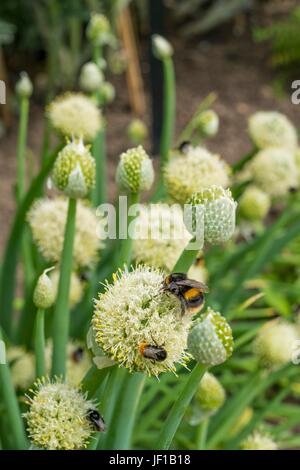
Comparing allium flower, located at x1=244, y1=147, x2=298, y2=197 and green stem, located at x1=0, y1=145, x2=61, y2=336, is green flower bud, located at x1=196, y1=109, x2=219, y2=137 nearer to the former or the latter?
allium flower, located at x1=244, y1=147, x2=298, y2=197

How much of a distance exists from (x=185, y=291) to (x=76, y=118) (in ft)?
2.58

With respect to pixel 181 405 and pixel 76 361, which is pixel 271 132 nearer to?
pixel 76 361

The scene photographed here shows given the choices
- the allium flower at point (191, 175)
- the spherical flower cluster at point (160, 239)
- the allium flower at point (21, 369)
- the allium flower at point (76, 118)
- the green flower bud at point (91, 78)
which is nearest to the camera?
the spherical flower cluster at point (160, 239)

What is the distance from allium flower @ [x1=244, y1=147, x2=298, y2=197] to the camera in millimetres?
1540

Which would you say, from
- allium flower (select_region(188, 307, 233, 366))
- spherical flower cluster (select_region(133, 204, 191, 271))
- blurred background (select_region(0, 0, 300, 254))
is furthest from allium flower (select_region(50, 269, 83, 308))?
blurred background (select_region(0, 0, 300, 254))

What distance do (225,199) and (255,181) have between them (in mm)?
804

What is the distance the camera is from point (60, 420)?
884 millimetres

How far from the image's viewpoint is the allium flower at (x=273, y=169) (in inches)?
60.6

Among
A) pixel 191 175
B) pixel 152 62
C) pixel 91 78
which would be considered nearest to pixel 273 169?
pixel 191 175

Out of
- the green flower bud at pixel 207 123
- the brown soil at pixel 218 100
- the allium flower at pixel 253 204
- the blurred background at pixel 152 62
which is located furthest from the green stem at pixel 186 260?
the brown soil at pixel 218 100

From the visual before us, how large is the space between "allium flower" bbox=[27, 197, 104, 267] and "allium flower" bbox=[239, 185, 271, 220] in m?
0.49

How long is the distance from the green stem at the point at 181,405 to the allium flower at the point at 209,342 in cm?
2

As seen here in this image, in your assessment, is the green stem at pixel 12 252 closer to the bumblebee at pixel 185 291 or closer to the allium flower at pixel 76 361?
the allium flower at pixel 76 361
